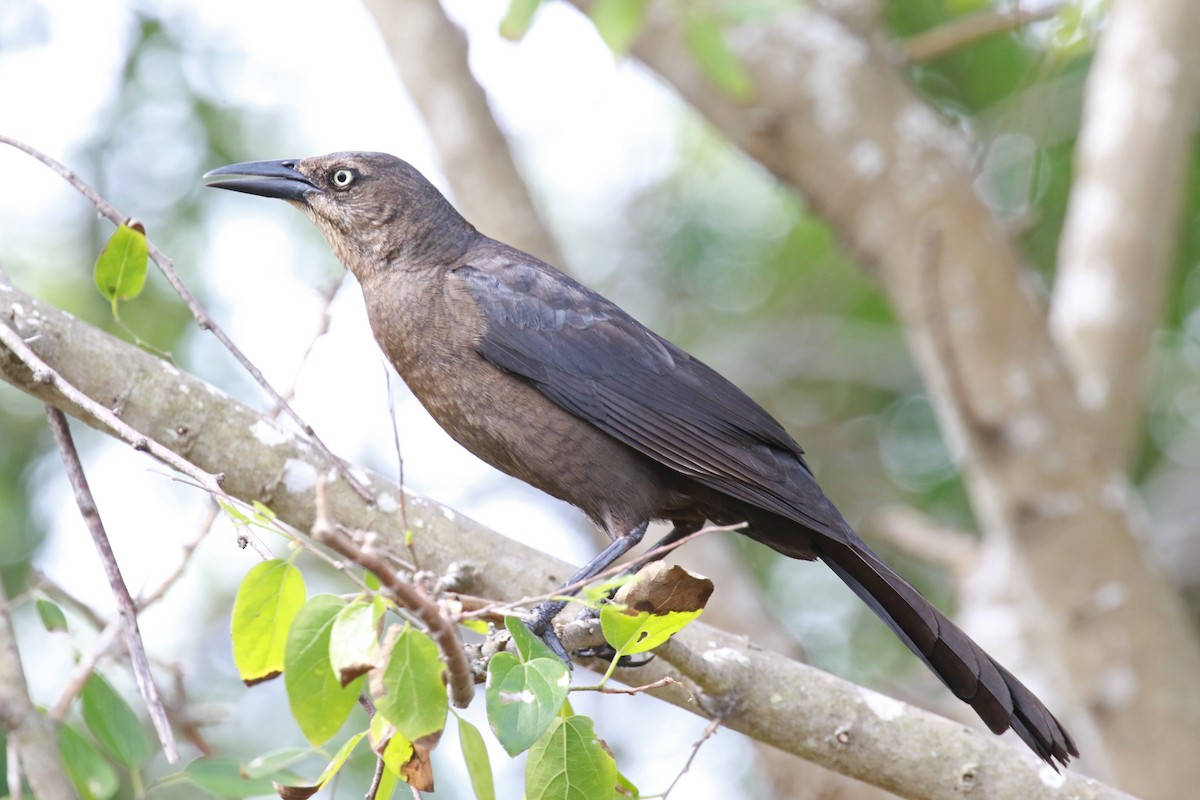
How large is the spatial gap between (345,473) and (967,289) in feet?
9.88

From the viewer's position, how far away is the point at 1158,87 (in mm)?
5445

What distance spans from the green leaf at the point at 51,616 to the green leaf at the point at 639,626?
1.09m

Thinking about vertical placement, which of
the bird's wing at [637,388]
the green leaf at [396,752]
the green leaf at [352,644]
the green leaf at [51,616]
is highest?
the bird's wing at [637,388]

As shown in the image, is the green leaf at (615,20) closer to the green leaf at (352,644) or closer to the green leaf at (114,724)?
the green leaf at (114,724)

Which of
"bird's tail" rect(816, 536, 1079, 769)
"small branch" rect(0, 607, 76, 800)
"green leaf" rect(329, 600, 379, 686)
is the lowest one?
"small branch" rect(0, 607, 76, 800)

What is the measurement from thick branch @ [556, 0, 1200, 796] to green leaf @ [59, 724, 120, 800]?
331 cm

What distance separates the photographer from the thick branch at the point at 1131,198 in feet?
17.7

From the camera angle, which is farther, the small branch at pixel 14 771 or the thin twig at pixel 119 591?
the small branch at pixel 14 771

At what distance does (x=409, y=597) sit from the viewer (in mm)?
1692

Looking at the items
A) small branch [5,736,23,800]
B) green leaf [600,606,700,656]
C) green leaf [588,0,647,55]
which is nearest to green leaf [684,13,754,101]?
green leaf [588,0,647,55]

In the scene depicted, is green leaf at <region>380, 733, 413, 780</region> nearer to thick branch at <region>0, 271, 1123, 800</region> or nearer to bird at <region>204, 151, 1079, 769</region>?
thick branch at <region>0, 271, 1123, 800</region>

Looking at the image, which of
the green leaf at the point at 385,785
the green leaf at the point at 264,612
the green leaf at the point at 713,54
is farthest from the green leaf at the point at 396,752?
the green leaf at the point at 713,54

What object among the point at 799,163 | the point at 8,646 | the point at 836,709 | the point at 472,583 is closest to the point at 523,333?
the point at 472,583

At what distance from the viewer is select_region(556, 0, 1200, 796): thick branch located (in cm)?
482
